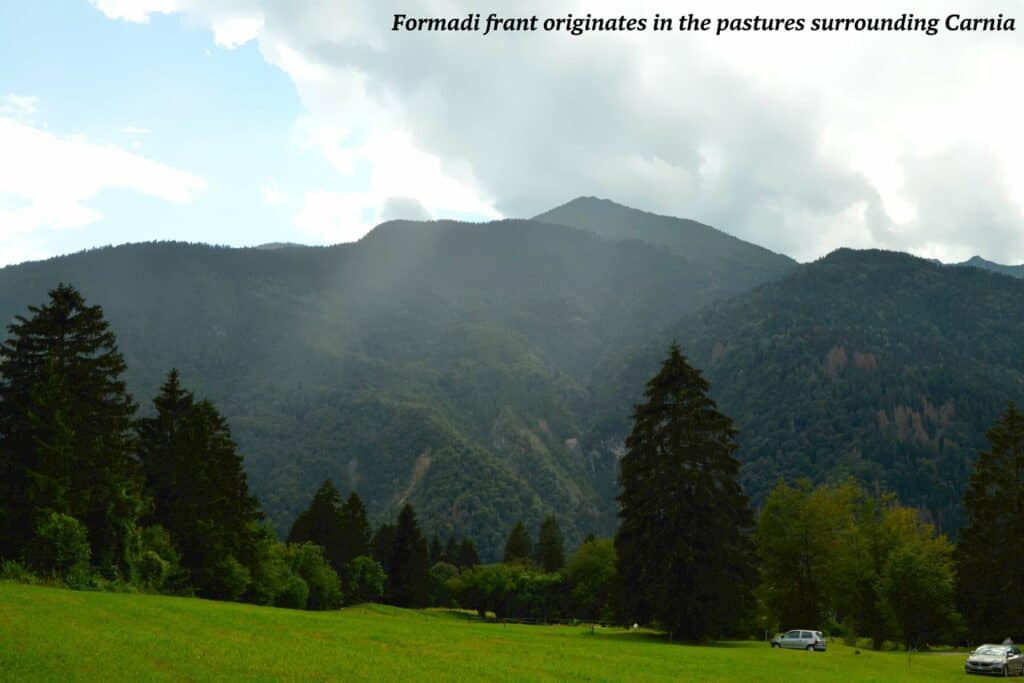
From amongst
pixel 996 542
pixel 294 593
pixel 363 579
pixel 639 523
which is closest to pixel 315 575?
pixel 294 593

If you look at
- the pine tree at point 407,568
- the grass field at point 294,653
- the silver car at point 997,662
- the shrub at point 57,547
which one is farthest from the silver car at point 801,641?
the pine tree at point 407,568

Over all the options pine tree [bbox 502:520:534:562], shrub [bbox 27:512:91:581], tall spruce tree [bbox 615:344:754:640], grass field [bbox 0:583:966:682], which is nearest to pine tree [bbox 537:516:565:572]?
pine tree [bbox 502:520:534:562]

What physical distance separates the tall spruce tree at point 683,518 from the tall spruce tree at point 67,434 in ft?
101

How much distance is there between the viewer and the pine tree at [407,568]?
126m

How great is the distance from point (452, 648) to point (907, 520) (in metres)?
57.8

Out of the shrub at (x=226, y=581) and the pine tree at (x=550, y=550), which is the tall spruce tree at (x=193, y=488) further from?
the pine tree at (x=550, y=550)

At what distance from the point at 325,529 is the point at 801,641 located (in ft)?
240

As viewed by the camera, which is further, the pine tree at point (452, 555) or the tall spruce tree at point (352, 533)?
the pine tree at point (452, 555)

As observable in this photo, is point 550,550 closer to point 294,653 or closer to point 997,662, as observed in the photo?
point 997,662

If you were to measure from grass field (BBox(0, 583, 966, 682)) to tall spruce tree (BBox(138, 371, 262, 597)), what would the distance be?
21.7 m

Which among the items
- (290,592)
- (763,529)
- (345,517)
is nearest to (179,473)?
(290,592)

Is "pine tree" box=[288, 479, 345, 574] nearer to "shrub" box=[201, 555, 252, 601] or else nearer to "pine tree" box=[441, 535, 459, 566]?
"shrub" box=[201, 555, 252, 601]

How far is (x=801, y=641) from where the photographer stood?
5247 centimetres

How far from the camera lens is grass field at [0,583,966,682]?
2181 cm
